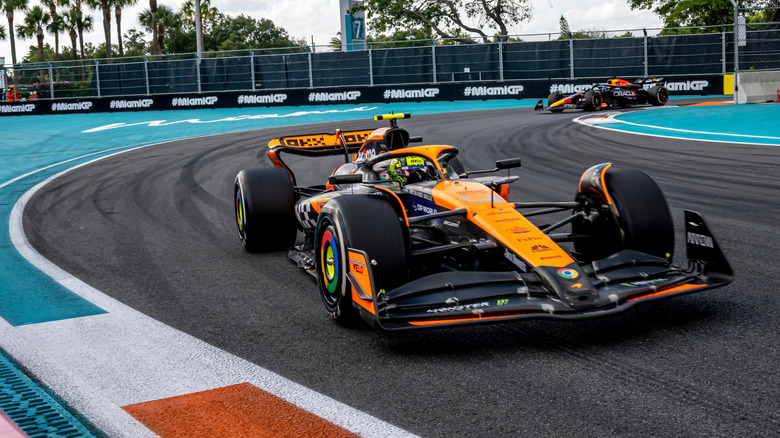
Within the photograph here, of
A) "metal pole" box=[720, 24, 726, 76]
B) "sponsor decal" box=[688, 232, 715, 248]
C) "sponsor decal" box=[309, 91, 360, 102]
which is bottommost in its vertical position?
"sponsor decal" box=[688, 232, 715, 248]

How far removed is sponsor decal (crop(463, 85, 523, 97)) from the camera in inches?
1157

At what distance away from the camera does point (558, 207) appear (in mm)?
5523

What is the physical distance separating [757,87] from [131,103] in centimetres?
2196

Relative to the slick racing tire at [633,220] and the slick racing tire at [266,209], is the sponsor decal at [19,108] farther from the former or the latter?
the slick racing tire at [633,220]

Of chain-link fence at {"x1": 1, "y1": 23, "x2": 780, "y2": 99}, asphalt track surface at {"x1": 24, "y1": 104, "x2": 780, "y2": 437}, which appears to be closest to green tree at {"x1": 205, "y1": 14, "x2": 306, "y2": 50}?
chain-link fence at {"x1": 1, "y1": 23, "x2": 780, "y2": 99}

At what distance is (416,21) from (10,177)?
1358 inches

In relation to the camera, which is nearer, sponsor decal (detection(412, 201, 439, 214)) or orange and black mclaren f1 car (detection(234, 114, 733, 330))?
orange and black mclaren f1 car (detection(234, 114, 733, 330))

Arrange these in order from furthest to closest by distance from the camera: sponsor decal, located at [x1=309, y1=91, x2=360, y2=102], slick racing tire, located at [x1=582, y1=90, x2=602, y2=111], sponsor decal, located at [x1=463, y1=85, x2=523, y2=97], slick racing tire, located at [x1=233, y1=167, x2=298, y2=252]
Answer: sponsor decal, located at [x1=463, y1=85, x2=523, y2=97]
sponsor decal, located at [x1=309, y1=91, x2=360, y2=102]
slick racing tire, located at [x1=582, y1=90, x2=602, y2=111]
slick racing tire, located at [x1=233, y1=167, x2=298, y2=252]

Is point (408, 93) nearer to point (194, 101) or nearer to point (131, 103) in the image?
point (194, 101)

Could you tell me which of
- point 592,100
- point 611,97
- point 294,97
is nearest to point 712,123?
point 592,100

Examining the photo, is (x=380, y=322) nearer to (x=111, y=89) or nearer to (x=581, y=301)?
(x=581, y=301)

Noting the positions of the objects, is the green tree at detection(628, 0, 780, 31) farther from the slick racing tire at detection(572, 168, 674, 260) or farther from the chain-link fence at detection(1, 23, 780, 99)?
the slick racing tire at detection(572, 168, 674, 260)

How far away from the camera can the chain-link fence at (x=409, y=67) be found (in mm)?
28156

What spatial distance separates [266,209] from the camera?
273 inches
